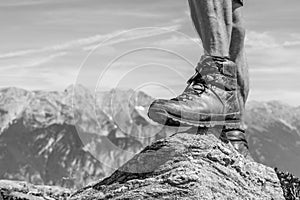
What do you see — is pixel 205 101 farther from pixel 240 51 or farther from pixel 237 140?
pixel 240 51

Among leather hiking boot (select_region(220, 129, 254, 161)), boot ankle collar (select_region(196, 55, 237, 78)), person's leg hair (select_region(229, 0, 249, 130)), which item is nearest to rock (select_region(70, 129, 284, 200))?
leather hiking boot (select_region(220, 129, 254, 161))

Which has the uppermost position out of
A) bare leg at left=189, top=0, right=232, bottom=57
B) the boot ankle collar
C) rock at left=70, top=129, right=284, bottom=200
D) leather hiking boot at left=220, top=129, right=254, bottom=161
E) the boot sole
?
bare leg at left=189, top=0, right=232, bottom=57

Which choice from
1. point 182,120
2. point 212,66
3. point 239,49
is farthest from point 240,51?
point 182,120

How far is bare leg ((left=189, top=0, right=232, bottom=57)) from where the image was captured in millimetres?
6410

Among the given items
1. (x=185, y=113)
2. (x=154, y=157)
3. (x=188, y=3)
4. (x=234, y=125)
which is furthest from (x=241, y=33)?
(x=154, y=157)

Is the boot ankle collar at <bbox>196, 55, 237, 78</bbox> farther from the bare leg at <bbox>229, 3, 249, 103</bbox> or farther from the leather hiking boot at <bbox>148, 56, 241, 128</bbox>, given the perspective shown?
the bare leg at <bbox>229, 3, 249, 103</bbox>

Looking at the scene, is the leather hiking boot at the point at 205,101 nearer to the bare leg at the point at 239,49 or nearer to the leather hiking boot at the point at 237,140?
the leather hiking boot at the point at 237,140

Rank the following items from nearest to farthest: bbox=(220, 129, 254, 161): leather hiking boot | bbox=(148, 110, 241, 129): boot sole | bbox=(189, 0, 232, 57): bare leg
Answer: bbox=(148, 110, 241, 129): boot sole, bbox=(189, 0, 232, 57): bare leg, bbox=(220, 129, 254, 161): leather hiking boot

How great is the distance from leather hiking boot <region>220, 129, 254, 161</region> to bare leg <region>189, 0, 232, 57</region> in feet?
3.23

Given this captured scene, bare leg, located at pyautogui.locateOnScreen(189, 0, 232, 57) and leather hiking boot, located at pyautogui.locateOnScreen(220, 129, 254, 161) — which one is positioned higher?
bare leg, located at pyautogui.locateOnScreen(189, 0, 232, 57)

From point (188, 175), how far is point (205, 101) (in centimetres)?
108

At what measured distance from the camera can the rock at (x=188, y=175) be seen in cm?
523

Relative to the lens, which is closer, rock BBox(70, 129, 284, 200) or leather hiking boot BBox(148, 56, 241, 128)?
rock BBox(70, 129, 284, 200)

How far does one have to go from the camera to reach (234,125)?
681 centimetres
